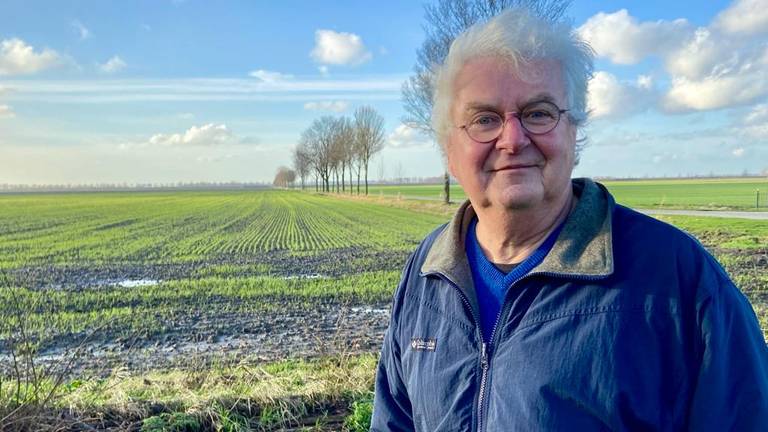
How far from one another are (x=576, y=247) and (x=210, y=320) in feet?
28.2

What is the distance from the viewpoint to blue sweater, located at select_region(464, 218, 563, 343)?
161 centimetres

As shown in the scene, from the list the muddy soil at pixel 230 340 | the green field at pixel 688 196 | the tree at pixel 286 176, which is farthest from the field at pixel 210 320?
the tree at pixel 286 176

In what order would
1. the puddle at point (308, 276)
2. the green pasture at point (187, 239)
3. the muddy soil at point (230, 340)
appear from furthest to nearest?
1. the green pasture at point (187, 239)
2. the puddle at point (308, 276)
3. the muddy soil at point (230, 340)

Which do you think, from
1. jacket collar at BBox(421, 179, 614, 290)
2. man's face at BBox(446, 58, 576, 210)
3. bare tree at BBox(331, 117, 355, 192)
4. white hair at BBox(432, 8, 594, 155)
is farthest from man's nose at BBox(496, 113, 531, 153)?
bare tree at BBox(331, 117, 355, 192)

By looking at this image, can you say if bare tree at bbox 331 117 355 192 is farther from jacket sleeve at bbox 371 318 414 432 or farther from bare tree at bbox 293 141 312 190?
jacket sleeve at bbox 371 318 414 432

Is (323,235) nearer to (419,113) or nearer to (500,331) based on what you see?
(419,113)

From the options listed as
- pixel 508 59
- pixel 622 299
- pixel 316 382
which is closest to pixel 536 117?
pixel 508 59

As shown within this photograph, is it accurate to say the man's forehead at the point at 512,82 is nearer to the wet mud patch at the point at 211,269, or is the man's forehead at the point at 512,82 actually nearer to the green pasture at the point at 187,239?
the wet mud patch at the point at 211,269

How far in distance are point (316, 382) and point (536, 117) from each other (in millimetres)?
3583

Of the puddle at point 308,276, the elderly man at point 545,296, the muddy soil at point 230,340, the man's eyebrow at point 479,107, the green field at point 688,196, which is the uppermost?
the man's eyebrow at point 479,107

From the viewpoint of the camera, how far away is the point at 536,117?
1600 millimetres

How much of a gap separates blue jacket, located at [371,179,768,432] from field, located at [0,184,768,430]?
256 cm

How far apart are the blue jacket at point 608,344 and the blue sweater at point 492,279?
0.04 meters

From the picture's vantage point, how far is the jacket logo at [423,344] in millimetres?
1733
